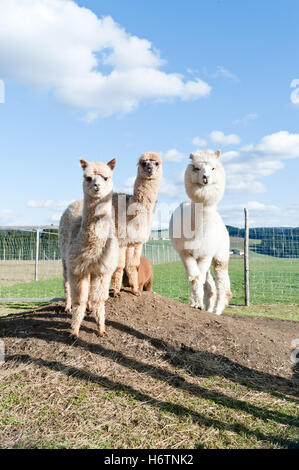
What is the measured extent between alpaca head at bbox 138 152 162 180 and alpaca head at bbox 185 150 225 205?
17.3 inches

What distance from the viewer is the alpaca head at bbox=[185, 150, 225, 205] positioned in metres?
5.27

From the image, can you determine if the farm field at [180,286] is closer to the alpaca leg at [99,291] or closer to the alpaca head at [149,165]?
the alpaca head at [149,165]

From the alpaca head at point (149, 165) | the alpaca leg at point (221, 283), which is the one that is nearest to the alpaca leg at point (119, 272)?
the alpaca head at point (149, 165)

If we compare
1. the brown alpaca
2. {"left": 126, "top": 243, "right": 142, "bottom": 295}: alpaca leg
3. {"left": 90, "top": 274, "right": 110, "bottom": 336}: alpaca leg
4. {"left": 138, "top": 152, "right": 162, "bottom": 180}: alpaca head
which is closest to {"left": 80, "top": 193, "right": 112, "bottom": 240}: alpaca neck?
{"left": 90, "top": 274, "right": 110, "bottom": 336}: alpaca leg

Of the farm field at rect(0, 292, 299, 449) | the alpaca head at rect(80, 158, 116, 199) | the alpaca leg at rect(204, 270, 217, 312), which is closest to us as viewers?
the farm field at rect(0, 292, 299, 449)

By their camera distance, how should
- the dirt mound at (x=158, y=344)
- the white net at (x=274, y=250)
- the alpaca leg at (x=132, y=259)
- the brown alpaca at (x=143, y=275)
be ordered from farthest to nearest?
the white net at (x=274, y=250), the brown alpaca at (x=143, y=275), the alpaca leg at (x=132, y=259), the dirt mound at (x=158, y=344)

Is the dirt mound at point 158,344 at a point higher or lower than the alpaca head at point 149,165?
lower

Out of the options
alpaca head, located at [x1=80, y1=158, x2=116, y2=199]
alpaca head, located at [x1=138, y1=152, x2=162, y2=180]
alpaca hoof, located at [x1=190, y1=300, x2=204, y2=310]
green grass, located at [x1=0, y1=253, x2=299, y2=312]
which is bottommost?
green grass, located at [x1=0, y1=253, x2=299, y2=312]

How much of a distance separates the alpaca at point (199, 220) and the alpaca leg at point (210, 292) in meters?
0.58

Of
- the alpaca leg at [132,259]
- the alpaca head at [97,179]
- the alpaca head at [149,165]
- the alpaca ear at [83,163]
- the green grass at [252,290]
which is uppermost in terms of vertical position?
the alpaca head at [149,165]

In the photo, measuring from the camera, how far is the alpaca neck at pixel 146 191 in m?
5.68

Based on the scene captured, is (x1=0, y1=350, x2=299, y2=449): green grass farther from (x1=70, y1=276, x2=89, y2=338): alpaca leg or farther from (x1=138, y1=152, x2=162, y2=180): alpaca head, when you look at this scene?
(x1=138, y1=152, x2=162, y2=180): alpaca head

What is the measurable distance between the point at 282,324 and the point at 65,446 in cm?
608

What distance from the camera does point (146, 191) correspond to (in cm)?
568
